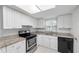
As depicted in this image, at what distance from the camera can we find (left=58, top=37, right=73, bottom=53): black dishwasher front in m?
2.21

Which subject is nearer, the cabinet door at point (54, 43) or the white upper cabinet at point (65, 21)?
the cabinet door at point (54, 43)

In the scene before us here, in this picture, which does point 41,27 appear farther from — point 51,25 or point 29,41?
point 29,41

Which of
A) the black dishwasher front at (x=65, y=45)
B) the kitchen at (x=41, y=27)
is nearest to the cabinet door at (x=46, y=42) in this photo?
the kitchen at (x=41, y=27)

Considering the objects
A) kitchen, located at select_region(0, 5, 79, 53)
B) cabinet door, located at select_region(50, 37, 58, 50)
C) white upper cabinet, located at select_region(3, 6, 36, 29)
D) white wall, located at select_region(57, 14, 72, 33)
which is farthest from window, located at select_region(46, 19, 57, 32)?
white upper cabinet, located at select_region(3, 6, 36, 29)

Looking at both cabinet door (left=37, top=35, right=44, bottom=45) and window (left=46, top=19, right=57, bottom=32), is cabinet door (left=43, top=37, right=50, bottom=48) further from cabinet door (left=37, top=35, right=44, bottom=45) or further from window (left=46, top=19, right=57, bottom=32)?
window (left=46, top=19, right=57, bottom=32)

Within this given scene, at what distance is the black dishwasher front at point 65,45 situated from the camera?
2207 mm

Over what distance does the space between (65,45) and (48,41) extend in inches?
34.6

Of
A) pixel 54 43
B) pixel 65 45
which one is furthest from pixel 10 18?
pixel 65 45

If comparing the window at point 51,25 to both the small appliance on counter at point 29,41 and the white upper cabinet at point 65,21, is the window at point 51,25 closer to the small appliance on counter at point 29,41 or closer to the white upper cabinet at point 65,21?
the white upper cabinet at point 65,21
